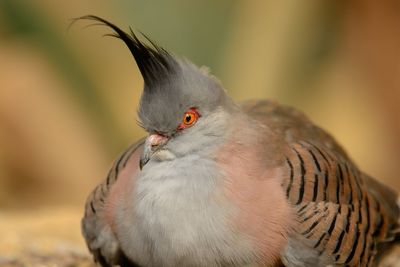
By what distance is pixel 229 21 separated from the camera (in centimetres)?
1020

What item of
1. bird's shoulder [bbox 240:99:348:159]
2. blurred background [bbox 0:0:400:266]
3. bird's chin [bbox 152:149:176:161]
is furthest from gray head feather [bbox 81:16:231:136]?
blurred background [bbox 0:0:400:266]

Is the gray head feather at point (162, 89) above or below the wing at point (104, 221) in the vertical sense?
above

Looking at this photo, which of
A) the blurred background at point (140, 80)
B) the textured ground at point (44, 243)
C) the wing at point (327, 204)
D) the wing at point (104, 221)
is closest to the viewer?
the wing at point (327, 204)

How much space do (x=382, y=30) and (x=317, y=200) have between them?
18.6 ft

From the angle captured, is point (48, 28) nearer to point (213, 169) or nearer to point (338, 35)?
point (338, 35)

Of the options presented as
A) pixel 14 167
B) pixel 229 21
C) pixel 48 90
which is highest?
pixel 229 21

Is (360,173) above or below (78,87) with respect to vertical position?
above

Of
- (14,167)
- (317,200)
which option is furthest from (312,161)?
(14,167)

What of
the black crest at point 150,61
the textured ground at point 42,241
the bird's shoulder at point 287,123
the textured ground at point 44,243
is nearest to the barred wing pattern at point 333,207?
the bird's shoulder at point 287,123

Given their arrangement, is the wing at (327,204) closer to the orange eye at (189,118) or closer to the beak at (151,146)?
the orange eye at (189,118)

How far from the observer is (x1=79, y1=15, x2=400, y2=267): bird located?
4691mm

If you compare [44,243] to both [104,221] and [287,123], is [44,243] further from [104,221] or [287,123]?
[287,123]

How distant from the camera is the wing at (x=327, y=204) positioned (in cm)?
485

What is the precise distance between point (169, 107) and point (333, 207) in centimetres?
119
